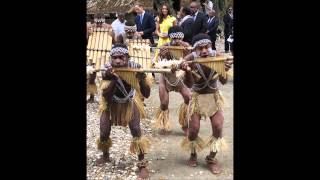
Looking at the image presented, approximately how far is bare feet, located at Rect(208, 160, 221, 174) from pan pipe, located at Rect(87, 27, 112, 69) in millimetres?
1806

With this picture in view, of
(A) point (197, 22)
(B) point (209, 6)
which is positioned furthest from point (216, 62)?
(B) point (209, 6)

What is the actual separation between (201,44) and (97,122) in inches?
126

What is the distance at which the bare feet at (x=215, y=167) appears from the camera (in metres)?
6.35

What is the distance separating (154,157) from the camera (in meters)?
7.00

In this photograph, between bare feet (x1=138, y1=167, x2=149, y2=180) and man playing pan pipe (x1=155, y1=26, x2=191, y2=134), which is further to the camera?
man playing pan pipe (x1=155, y1=26, x2=191, y2=134)

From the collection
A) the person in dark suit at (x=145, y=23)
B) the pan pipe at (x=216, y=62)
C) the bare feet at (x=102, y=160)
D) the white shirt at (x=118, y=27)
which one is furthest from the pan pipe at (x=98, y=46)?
the person in dark suit at (x=145, y=23)

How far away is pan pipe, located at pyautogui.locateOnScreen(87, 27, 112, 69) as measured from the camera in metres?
6.59

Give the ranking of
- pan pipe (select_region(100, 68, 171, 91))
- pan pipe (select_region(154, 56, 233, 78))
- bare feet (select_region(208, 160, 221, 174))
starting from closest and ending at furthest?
pan pipe (select_region(100, 68, 171, 91)) < pan pipe (select_region(154, 56, 233, 78)) < bare feet (select_region(208, 160, 221, 174))

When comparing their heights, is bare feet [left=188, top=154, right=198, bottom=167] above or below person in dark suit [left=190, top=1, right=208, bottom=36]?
below

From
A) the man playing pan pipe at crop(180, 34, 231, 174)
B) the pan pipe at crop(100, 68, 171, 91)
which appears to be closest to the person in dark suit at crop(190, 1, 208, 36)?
the man playing pan pipe at crop(180, 34, 231, 174)

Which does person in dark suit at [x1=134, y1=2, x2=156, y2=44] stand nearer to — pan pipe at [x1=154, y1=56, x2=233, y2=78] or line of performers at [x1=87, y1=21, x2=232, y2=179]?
line of performers at [x1=87, y1=21, x2=232, y2=179]

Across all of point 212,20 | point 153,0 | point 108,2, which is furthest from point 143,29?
point 153,0

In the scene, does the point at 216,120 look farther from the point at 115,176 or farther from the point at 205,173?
the point at 115,176

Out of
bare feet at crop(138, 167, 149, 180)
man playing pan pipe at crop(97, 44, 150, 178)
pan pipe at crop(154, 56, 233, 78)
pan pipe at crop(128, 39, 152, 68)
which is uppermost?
pan pipe at crop(128, 39, 152, 68)
